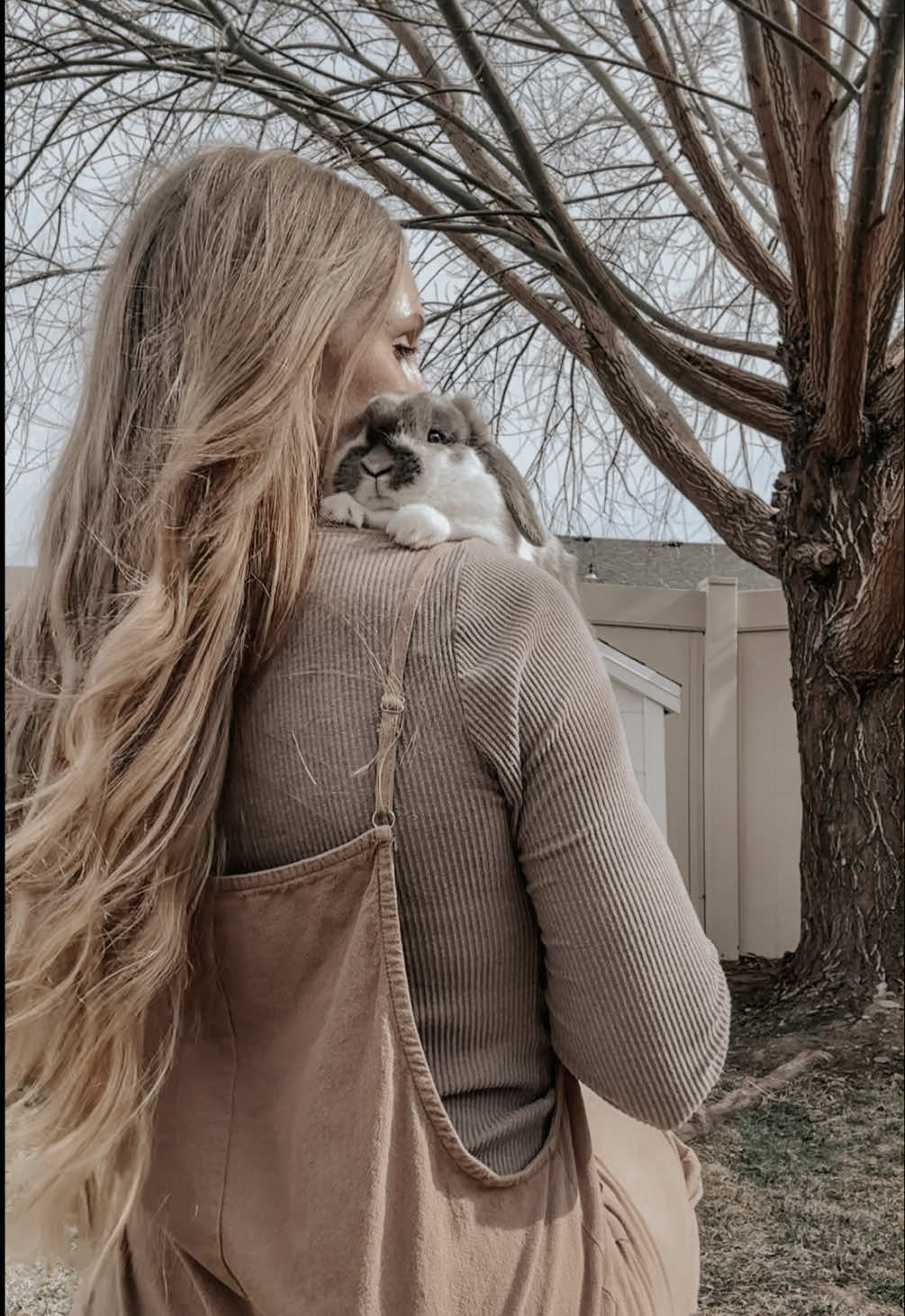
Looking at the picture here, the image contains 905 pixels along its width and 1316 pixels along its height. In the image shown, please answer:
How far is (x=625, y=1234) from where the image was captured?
467 mm

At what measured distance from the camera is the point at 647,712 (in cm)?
202

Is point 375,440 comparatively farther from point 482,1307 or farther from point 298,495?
point 482,1307

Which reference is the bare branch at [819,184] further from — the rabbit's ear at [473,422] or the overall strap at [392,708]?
the overall strap at [392,708]

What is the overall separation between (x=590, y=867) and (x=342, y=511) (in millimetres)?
272

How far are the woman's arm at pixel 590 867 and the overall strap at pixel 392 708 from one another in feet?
0.06

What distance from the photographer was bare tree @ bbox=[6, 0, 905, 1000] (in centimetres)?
169

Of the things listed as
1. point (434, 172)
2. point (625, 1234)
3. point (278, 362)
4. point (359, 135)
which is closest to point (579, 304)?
point (434, 172)

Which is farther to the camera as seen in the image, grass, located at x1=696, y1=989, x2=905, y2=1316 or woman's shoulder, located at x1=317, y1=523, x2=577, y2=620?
grass, located at x1=696, y1=989, x2=905, y2=1316

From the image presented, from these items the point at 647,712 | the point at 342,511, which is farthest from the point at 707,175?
the point at 342,511

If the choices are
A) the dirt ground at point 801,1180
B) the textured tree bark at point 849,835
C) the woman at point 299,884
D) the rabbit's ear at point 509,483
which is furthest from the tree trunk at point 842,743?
the woman at point 299,884

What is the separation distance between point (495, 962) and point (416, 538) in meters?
0.17

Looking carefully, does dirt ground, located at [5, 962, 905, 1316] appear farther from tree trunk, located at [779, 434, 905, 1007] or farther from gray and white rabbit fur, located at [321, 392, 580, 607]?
gray and white rabbit fur, located at [321, 392, 580, 607]

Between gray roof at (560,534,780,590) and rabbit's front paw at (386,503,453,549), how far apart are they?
1670 mm

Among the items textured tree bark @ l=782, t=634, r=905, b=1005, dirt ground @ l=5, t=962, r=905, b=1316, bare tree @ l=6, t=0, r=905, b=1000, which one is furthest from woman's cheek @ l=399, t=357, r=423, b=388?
textured tree bark @ l=782, t=634, r=905, b=1005
